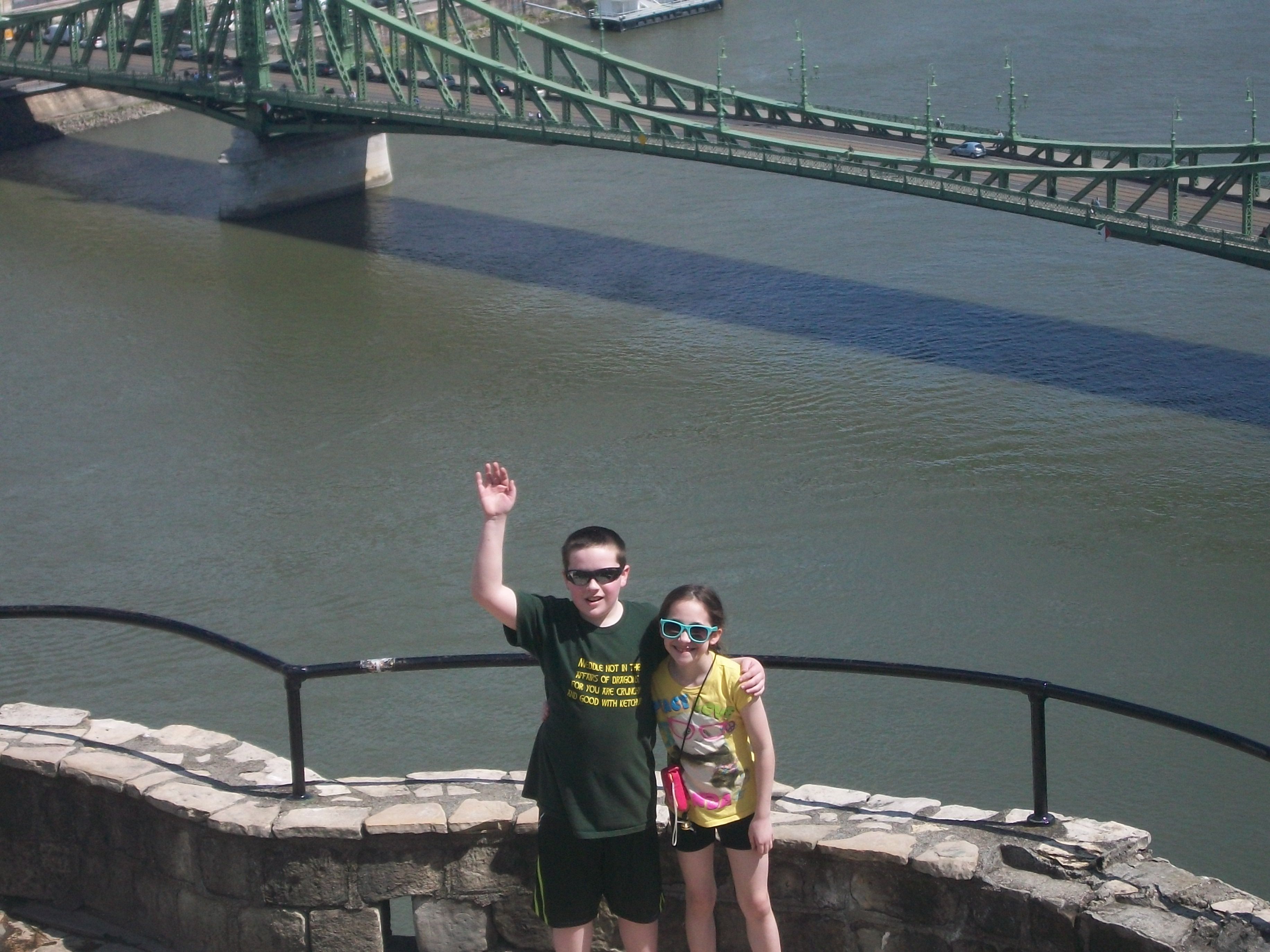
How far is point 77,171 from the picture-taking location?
1131 inches

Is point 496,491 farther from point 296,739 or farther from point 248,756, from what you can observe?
point 248,756

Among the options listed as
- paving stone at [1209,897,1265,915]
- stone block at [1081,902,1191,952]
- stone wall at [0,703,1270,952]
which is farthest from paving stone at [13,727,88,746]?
paving stone at [1209,897,1265,915]

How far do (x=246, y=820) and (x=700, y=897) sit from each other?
3.52ft

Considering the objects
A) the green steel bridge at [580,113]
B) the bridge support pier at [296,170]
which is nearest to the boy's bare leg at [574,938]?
the green steel bridge at [580,113]

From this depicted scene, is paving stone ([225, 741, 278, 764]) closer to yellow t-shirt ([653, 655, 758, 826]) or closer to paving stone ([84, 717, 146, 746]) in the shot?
paving stone ([84, 717, 146, 746])

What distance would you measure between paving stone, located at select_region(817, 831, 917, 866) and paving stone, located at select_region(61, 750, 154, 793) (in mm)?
1627

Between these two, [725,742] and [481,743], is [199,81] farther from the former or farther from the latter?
[725,742]

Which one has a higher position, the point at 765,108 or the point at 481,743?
the point at 765,108

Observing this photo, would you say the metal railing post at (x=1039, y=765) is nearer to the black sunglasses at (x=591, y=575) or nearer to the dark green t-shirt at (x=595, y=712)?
the dark green t-shirt at (x=595, y=712)

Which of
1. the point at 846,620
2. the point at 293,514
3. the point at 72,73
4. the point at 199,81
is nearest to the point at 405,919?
the point at 846,620

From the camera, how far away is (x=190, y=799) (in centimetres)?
409

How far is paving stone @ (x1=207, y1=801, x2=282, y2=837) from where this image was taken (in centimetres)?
400

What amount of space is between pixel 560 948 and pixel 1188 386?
46.0ft

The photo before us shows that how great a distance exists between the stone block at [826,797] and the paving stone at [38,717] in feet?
5.84
